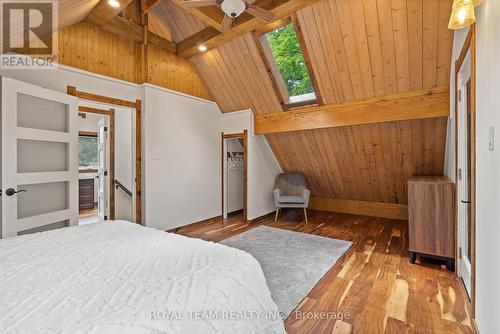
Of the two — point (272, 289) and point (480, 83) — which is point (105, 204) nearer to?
point (272, 289)

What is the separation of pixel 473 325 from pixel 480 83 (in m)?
1.61

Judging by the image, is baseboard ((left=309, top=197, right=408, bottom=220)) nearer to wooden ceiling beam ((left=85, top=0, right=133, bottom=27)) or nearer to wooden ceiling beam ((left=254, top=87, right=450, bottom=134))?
wooden ceiling beam ((left=254, top=87, right=450, bottom=134))

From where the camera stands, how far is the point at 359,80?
3074 millimetres

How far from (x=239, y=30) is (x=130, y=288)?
10.2 feet

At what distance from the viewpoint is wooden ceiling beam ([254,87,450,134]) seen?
2.83 m

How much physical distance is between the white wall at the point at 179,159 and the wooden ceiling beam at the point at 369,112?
1.20m

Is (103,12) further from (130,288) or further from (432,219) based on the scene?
(432,219)

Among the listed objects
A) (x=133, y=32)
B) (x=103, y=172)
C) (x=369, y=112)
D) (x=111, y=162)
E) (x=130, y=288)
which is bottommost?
(x=130, y=288)

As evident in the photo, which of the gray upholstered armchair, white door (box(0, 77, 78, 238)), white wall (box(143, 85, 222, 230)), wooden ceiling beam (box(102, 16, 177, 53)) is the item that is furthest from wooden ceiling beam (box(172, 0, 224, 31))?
the gray upholstered armchair

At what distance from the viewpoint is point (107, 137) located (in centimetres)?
399

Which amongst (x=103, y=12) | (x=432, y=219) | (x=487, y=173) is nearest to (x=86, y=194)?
(x=103, y=12)

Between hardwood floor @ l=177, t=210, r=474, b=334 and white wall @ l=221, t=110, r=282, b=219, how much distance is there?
122 centimetres

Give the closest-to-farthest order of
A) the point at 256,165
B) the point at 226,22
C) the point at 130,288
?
1. the point at 130,288
2. the point at 226,22
3. the point at 256,165

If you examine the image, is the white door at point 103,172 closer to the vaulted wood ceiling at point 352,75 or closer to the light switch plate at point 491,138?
the vaulted wood ceiling at point 352,75
